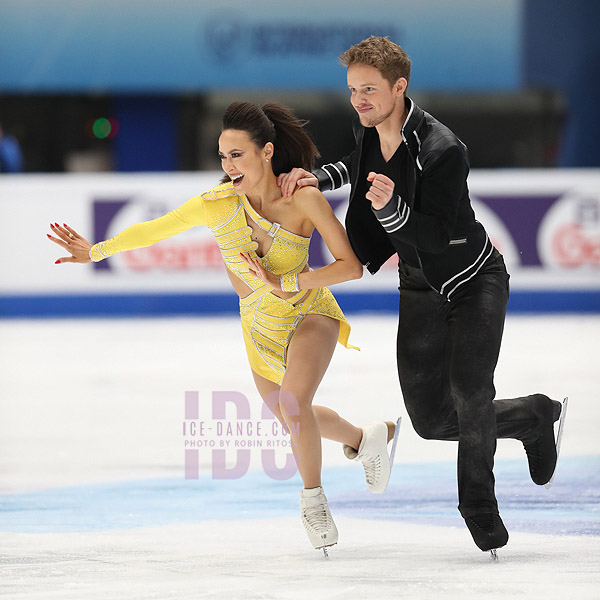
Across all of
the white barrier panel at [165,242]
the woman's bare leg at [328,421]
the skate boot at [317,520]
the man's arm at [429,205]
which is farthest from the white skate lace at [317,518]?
the white barrier panel at [165,242]

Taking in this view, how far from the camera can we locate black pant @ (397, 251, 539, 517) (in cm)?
313

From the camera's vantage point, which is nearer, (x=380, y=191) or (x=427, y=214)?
(x=380, y=191)

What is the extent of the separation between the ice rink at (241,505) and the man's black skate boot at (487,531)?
0.06m

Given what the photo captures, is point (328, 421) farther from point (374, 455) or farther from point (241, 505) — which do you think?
point (241, 505)

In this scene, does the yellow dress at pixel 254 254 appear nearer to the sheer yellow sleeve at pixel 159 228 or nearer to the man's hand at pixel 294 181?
the sheer yellow sleeve at pixel 159 228

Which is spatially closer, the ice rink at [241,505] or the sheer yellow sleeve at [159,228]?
the ice rink at [241,505]

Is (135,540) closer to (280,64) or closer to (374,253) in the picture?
(374,253)

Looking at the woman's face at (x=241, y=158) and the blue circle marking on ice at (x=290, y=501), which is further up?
the woman's face at (x=241, y=158)

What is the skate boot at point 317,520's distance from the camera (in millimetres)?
3131

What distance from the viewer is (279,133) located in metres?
3.43

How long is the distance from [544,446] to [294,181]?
3.88ft

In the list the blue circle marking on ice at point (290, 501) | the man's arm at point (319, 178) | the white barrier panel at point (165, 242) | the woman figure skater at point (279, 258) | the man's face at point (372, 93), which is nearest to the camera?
the man's face at point (372, 93)

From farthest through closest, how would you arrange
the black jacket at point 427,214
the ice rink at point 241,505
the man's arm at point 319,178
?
the man's arm at point 319,178 < the black jacket at point 427,214 < the ice rink at point 241,505

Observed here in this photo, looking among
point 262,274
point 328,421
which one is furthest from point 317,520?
point 262,274
